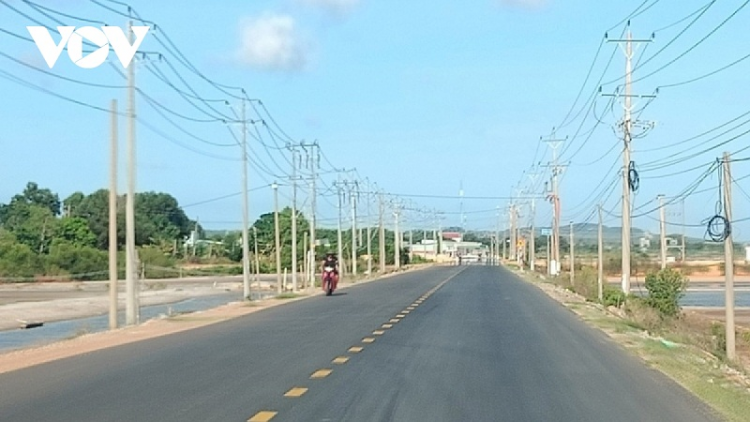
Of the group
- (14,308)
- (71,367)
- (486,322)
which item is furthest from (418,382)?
(14,308)

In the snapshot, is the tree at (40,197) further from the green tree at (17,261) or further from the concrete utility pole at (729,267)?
the concrete utility pole at (729,267)

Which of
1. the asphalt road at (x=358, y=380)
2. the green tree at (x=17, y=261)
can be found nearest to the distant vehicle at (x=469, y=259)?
the green tree at (x=17, y=261)

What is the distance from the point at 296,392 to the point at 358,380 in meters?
1.60

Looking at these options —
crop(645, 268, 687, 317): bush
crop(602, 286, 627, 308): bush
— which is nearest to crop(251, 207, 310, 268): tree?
crop(602, 286, 627, 308): bush

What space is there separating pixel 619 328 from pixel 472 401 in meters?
17.3

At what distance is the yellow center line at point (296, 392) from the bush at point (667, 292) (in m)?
33.3

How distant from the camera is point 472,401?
14.3 m

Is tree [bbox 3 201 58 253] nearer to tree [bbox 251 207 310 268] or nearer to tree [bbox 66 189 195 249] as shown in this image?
tree [bbox 66 189 195 249]

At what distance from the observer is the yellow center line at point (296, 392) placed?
14.7m

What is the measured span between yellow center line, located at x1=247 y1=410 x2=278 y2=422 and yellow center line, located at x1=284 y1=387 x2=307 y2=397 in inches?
58.6

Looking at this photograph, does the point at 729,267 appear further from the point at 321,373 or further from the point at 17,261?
the point at 17,261

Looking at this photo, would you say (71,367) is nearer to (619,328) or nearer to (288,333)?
(288,333)

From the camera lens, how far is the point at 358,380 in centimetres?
1636

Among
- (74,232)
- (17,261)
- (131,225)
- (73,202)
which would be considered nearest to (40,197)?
(73,202)
